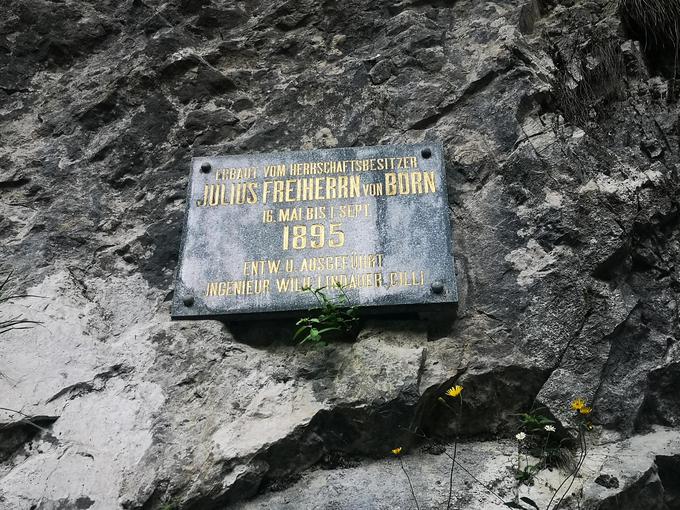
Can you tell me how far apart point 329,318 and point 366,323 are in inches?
7.6

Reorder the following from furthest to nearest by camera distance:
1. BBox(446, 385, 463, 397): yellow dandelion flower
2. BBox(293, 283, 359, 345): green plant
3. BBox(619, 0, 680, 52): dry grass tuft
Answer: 1. BBox(619, 0, 680, 52): dry grass tuft
2. BBox(293, 283, 359, 345): green plant
3. BBox(446, 385, 463, 397): yellow dandelion flower

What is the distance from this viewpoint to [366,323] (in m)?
3.06

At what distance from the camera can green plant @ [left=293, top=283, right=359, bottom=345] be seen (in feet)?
9.71

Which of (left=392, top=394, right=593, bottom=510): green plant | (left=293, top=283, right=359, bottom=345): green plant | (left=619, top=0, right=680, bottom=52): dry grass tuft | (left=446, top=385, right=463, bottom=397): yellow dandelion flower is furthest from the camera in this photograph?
(left=619, top=0, right=680, bottom=52): dry grass tuft

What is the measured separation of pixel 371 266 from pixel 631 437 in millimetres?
1354

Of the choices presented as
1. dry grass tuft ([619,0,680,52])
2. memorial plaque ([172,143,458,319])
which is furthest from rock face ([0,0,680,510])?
memorial plaque ([172,143,458,319])

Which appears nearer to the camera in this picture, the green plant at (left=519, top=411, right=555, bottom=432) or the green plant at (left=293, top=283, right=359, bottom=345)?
the green plant at (left=519, top=411, right=555, bottom=432)

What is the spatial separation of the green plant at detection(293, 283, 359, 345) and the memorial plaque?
4 centimetres

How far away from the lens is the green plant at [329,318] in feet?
9.71

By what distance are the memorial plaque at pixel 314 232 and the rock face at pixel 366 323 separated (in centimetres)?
16

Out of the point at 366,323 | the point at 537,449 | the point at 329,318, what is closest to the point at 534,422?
the point at 537,449

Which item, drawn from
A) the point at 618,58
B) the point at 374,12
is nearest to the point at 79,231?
the point at 374,12

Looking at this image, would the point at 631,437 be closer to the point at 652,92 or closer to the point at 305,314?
the point at 305,314

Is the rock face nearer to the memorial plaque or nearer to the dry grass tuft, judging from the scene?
the dry grass tuft
